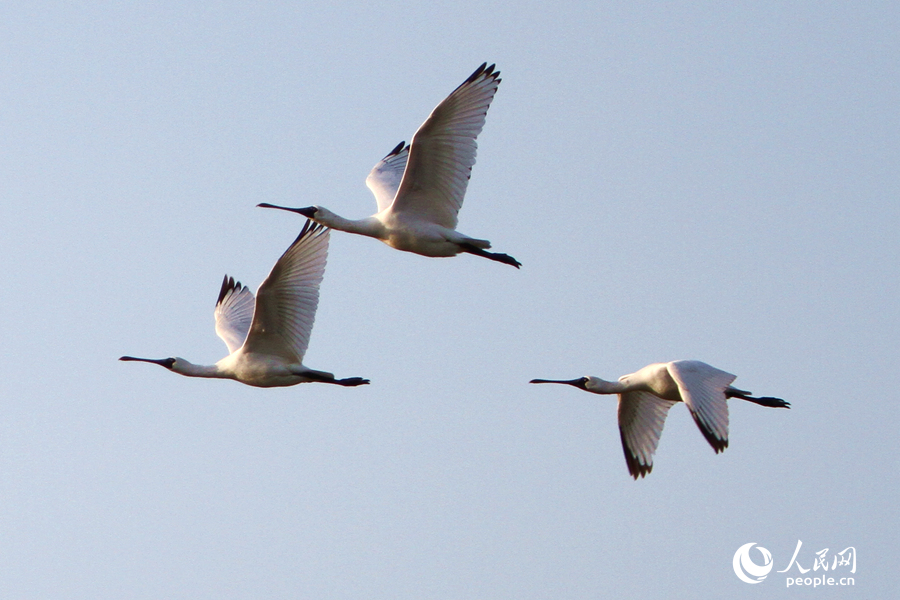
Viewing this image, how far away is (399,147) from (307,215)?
13.2 feet

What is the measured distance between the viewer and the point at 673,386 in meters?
19.0

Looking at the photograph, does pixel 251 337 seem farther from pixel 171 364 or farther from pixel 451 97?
pixel 451 97

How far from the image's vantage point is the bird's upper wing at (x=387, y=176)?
20125 millimetres

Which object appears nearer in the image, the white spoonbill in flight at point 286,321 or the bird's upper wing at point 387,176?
the white spoonbill in flight at point 286,321

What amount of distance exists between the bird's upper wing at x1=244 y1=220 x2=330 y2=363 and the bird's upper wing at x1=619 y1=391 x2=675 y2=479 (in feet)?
14.9

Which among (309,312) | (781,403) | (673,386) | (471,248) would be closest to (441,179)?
(471,248)

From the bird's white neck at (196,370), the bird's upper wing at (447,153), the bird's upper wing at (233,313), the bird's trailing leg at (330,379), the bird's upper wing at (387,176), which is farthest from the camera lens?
the bird's upper wing at (233,313)

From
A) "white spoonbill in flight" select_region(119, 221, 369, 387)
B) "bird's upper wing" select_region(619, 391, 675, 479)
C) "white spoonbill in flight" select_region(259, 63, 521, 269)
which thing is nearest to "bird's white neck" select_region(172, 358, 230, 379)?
"white spoonbill in flight" select_region(119, 221, 369, 387)

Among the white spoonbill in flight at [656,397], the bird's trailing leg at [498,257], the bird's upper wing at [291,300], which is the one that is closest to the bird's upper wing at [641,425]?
the white spoonbill in flight at [656,397]

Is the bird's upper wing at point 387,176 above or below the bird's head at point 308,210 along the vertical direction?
above

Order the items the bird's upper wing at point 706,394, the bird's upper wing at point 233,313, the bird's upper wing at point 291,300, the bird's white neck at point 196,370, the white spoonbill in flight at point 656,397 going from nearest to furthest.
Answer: the bird's upper wing at point 706,394, the white spoonbill in flight at point 656,397, the bird's upper wing at point 291,300, the bird's white neck at point 196,370, the bird's upper wing at point 233,313

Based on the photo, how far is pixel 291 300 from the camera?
715 inches

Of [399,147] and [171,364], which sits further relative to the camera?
[399,147]

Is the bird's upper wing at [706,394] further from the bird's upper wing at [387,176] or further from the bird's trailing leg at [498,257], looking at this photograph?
the bird's upper wing at [387,176]
